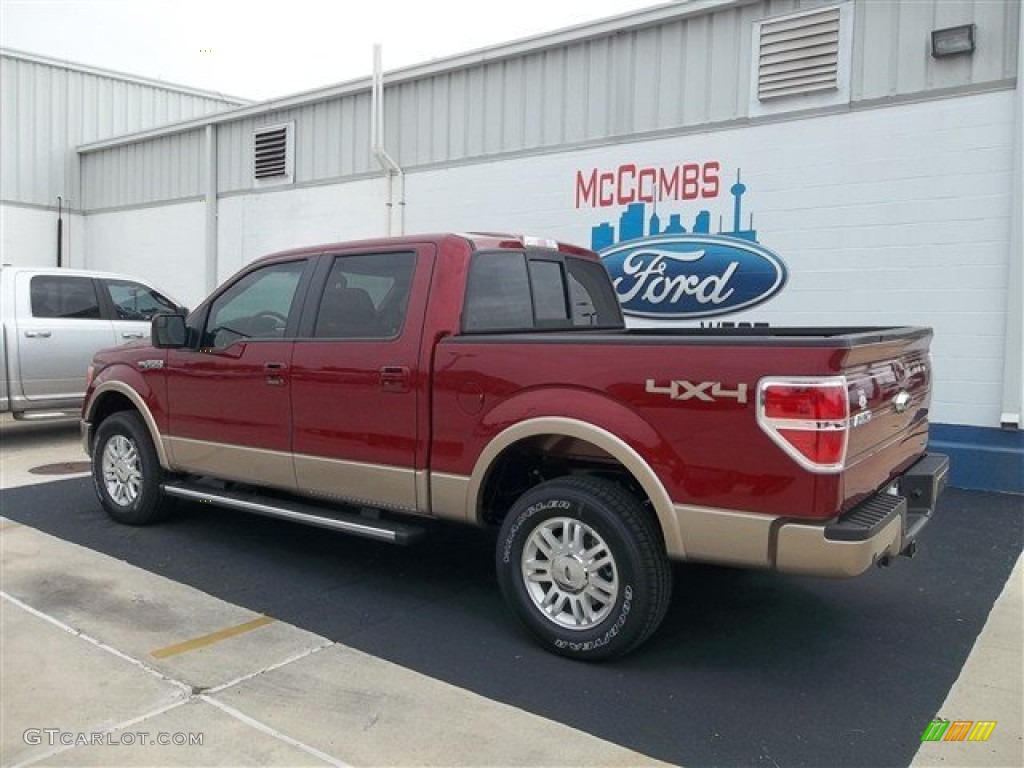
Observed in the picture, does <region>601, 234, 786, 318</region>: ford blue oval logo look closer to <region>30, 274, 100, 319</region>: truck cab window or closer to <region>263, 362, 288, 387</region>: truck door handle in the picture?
<region>263, 362, 288, 387</region>: truck door handle

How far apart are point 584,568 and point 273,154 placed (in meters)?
10.9

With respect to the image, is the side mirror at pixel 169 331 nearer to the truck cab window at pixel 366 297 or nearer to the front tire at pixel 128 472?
the front tire at pixel 128 472

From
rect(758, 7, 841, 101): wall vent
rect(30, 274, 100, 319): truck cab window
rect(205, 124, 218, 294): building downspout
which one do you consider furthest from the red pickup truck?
rect(205, 124, 218, 294): building downspout

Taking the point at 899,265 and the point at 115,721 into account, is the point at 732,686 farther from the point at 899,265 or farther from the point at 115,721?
the point at 899,265

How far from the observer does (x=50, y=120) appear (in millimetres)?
16641

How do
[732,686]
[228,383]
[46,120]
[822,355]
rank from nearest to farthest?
[822,355], [732,686], [228,383], [46,120]

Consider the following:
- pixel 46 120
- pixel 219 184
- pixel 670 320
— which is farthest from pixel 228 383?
pixel 46 120

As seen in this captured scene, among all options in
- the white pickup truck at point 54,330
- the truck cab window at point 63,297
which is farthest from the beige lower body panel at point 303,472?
the truck cab window at point 63,297

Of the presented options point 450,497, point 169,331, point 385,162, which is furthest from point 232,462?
point 385,162

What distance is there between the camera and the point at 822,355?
10.7 ft

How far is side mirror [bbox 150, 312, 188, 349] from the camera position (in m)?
5.63

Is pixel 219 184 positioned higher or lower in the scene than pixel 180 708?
higher

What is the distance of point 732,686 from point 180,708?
226 cm

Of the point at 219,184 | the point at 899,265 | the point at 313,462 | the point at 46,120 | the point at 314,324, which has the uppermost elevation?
the point at 46,120
